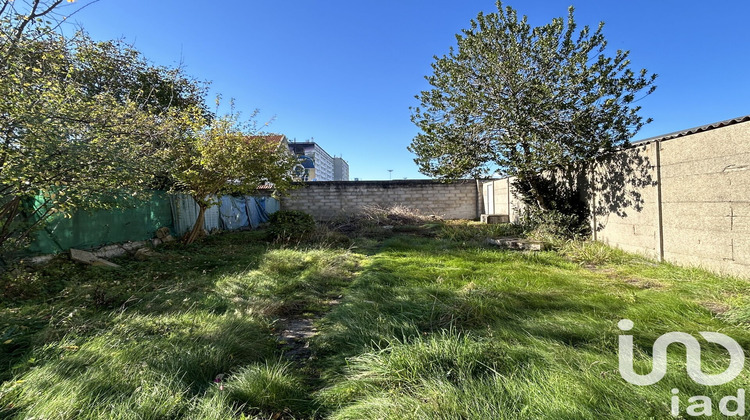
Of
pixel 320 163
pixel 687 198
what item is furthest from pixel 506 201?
pixel 320 163

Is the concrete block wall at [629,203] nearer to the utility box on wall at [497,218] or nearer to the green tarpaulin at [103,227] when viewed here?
the utility box on wall at [497,218]

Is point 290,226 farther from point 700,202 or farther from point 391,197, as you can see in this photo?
point 700,202

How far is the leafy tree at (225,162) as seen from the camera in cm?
654

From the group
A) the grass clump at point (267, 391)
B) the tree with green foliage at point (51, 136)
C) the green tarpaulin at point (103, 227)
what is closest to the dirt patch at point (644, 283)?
the grass clump at point (267, 391)

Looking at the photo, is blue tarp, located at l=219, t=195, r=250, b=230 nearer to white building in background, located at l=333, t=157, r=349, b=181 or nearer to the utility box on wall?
the utility box on wall

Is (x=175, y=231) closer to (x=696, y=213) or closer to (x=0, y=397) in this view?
(x=0, y=397)

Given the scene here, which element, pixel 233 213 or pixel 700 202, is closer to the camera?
pixel 700 202

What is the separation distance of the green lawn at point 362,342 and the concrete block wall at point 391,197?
32.5 ft

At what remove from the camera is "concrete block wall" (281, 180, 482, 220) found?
14422 millimetres

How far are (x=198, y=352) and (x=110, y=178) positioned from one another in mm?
2989

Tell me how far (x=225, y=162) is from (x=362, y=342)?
5.92 m

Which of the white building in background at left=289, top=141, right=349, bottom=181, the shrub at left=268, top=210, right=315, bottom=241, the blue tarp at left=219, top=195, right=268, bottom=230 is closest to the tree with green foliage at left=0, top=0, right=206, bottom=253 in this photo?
the shrub at left=268, top=210, right=315, bottom=241

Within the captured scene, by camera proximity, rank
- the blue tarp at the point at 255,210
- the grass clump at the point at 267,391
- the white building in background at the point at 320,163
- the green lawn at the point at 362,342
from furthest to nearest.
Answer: the white building in background at the point at 320,163 → the blue tarp at the point at 255,210 → the grass clump at the point at 267,391 → the green lawn at the point at 362,342

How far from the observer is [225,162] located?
22.0 ft
